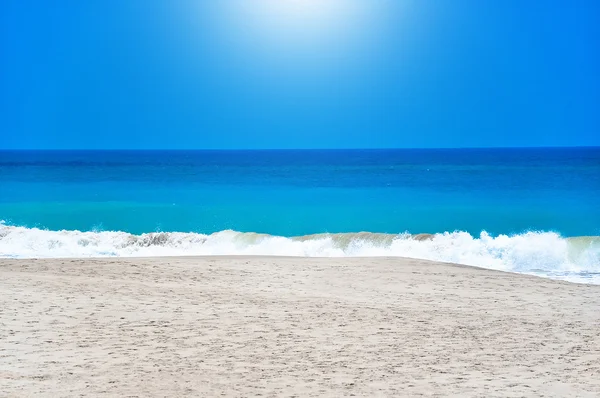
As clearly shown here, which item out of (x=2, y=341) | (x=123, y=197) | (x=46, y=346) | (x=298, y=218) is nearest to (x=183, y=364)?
(x=46, y=346)

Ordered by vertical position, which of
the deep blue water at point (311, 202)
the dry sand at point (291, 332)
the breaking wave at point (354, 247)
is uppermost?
the deep blue water at point (311, 202)

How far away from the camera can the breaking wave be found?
1692 centimetres

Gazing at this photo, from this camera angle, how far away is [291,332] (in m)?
9.03

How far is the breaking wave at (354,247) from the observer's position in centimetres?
1692

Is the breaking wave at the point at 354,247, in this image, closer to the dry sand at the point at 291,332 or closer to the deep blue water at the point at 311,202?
the deep blue water at the point at 311,202

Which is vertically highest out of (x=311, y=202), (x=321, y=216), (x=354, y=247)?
(x=311, y=202)

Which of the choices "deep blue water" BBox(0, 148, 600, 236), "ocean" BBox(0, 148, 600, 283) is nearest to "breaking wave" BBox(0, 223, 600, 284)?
"ocean" BBox(0, 148, 600, 283)

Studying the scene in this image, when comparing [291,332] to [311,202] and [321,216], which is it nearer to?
[321,216]

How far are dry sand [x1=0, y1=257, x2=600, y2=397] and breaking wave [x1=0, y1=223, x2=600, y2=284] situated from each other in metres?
3.50

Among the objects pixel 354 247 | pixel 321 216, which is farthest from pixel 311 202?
pixel 354 247

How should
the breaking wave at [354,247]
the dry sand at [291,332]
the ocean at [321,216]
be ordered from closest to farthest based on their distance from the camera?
the dry sand at [291,332], the breaking wave at [354,247], the ocean at [321,216]

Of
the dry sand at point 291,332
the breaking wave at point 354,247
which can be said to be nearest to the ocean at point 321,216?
the breaking wave at point 354,247

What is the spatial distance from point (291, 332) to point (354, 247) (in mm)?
11003

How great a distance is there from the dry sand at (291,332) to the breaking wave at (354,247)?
11.5ft
